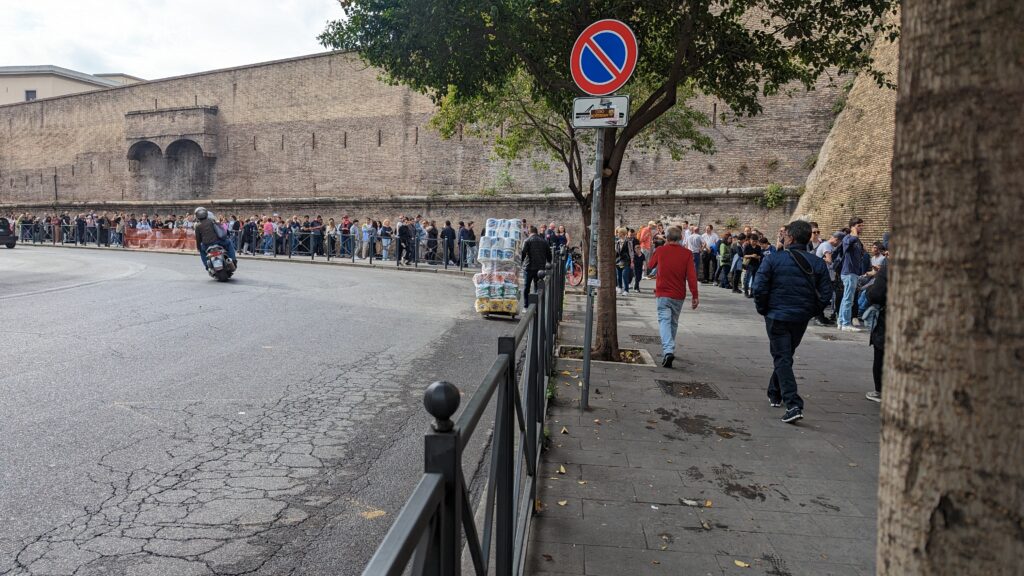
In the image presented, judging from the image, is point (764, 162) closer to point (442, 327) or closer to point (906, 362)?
point (442, 327)

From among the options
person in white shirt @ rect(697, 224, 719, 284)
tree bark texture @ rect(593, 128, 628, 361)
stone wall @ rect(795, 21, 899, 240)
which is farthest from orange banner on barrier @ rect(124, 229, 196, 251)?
tree bark texture @ rect(593, 128, 628, 361)

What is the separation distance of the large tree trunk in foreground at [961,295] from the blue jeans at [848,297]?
37.2 ft

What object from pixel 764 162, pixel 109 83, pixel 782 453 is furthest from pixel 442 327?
pixel 109 83

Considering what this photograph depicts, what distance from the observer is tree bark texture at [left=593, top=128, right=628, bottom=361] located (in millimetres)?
7492

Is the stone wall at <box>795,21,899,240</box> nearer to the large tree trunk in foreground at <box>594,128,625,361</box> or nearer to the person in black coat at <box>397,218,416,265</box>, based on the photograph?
the large tree trunk in foreground at <box>594,128,625,361</box>

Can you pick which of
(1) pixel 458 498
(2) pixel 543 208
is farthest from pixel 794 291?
(2) pixel 543 208

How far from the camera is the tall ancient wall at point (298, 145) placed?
24.9m

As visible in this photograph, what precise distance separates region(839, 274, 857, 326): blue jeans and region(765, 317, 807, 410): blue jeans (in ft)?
21.3

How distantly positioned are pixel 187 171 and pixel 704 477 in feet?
132

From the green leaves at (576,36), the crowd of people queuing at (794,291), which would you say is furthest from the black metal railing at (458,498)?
the green leaves at (576,36)

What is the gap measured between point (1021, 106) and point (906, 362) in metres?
0.50

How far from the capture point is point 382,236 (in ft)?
80.7

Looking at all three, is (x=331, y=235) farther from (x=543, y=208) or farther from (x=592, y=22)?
(x=592, y=22)

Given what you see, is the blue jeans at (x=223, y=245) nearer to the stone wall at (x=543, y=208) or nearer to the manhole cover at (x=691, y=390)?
the manhole cover at (x=691, y=390)
